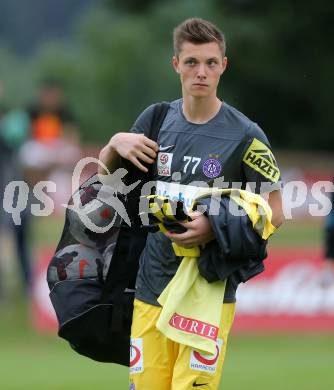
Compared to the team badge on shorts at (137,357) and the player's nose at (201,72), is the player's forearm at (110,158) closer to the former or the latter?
the player's nose at (201,72)

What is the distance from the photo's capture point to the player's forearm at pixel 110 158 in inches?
256

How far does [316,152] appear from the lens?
28219 millimetres

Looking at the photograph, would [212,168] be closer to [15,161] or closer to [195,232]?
[195,232]

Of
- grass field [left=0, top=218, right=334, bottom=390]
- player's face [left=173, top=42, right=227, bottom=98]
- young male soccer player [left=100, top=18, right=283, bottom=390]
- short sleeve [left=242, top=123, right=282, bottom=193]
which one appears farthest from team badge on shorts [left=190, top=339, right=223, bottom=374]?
grass field [left=0, top=218, right=334, bottom=390]

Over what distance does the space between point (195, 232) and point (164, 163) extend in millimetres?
522

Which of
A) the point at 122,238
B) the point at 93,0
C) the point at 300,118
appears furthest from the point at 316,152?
the point at 93,0

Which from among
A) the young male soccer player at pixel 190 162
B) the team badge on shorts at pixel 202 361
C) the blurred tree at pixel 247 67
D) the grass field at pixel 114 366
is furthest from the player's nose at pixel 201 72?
the blurred tree at pixel 247 67

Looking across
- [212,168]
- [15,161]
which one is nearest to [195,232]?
[212,168]

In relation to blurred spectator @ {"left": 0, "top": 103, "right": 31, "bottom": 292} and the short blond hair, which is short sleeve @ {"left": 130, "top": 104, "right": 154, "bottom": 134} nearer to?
the short blond hair

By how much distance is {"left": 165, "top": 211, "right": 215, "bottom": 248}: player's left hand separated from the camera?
20.1 feet

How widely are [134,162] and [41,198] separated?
8298 millimetres

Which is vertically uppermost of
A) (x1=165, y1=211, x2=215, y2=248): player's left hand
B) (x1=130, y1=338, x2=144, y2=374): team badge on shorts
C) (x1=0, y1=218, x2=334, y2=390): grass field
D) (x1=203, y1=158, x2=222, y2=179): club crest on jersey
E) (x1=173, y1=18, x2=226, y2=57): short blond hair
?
(x1=173, y1=18, x2=226, y2=57): short blond hair

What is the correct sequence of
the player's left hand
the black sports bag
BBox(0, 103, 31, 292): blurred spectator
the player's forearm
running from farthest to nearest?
BBox(0, 103, 31, 292): blurred spectator, the black sports bag, the player's forearm, the player's left hand

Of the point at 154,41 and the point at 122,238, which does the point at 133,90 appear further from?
the point at 122,238
